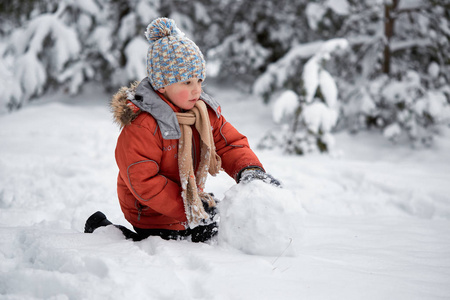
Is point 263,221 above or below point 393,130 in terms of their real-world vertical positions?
above

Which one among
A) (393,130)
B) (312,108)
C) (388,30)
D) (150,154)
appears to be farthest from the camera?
(388,30)

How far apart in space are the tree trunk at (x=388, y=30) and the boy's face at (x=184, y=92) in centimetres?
589

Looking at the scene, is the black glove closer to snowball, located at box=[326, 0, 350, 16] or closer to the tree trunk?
snowball, located at box=[326, 0, 350, 16]

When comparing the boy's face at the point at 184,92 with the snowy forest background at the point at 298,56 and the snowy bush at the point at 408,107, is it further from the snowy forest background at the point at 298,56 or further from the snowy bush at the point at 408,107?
the snowy bush at the point at 408,107

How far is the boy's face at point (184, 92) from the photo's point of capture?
6.98ft

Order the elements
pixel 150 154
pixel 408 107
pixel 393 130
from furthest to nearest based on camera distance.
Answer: pixel 393 130 < pixel 408 107 < pixel 150 154

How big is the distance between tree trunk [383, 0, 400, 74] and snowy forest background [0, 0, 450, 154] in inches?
0.7

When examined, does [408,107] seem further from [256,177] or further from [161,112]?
[161,112]

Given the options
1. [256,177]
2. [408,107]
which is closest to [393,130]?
[408,107]

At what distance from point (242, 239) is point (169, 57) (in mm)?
1090

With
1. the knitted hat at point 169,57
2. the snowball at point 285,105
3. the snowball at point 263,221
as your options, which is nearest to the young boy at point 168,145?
the knitted hat at point 169,57

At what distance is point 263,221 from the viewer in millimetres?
1913

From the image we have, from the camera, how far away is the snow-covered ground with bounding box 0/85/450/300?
1.56m

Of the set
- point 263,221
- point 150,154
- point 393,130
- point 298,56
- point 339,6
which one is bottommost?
point 393,130
